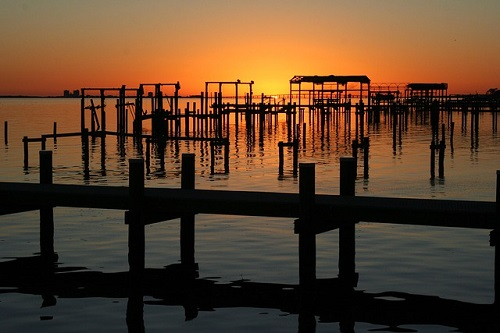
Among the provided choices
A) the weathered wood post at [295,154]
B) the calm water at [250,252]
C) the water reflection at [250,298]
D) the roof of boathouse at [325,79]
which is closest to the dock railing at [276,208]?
the water reflection at [250,298]

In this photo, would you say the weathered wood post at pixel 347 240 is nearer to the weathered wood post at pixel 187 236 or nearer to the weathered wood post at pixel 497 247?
the weathered wood post at pixel 497 247

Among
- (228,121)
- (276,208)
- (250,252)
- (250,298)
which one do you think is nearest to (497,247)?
(276,208)

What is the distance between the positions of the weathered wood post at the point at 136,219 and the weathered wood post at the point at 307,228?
273cm

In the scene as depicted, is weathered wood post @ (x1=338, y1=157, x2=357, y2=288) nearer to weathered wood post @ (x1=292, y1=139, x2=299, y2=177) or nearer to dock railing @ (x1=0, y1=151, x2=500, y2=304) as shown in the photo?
dock railing @ (x1=0, y1=151, x2=500, y2=304)

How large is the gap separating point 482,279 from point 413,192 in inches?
589

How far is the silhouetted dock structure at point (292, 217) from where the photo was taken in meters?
14.3

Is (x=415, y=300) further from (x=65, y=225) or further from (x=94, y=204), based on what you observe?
(x=65, y=225)

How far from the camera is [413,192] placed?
103 feet

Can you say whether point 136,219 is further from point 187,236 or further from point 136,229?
point 187,236

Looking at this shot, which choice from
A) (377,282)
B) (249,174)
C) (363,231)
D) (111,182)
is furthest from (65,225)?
(249,174)

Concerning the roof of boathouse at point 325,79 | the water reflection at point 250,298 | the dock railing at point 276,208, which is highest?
the roof of boathouse at point 325,79

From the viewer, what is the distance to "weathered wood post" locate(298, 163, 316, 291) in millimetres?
14523

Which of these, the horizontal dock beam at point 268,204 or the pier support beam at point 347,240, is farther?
the pier support beam at point 347,240

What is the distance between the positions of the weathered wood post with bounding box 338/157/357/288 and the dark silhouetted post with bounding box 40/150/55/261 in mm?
5473
